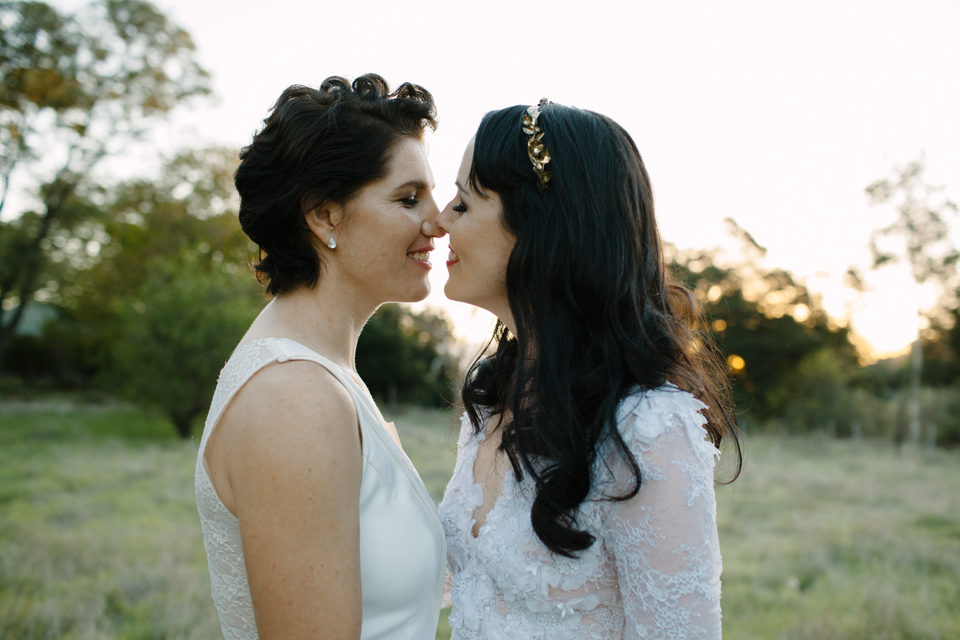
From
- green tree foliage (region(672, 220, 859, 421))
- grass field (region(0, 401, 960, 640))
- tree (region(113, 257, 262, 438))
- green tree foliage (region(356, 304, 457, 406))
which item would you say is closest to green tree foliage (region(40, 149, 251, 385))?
tree (region(113, 257, 262, 438))

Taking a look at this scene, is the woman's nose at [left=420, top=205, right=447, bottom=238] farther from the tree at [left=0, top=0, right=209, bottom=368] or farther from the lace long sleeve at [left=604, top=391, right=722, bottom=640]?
the tree at [left=0, top=0, right=209, bottom=368]

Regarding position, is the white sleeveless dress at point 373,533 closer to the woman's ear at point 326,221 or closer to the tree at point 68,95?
the woman's ear at point 326,221

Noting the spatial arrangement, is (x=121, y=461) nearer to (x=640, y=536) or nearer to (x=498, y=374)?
(x=498, y=374)

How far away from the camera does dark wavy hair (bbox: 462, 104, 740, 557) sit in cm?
171

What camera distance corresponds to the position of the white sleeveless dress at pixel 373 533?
67.4 inches

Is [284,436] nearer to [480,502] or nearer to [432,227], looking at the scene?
[480,502]

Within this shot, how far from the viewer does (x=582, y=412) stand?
178cm

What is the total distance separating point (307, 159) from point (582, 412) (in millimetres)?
1221

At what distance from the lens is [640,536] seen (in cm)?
156

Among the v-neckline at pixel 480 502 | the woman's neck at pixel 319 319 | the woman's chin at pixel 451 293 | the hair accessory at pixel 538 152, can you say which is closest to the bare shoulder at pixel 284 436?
the woman's neck at pixel 319 319

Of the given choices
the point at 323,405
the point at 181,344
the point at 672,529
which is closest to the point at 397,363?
the point at 181,344

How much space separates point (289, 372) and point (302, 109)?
3.10 ft

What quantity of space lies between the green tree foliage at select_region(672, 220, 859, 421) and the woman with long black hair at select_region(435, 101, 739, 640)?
32.1 m

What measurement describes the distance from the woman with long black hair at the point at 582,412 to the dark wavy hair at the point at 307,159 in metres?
0.36
